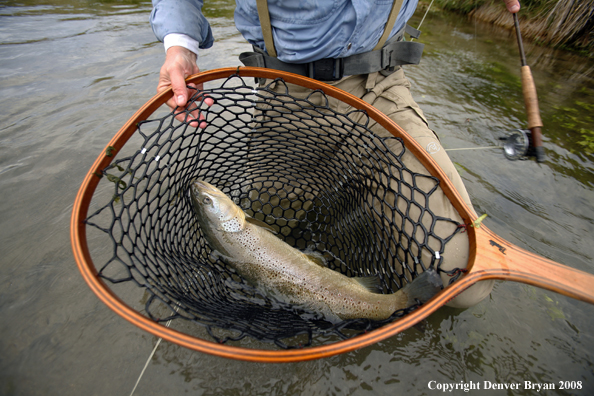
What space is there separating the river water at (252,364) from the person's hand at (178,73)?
1.48 metres

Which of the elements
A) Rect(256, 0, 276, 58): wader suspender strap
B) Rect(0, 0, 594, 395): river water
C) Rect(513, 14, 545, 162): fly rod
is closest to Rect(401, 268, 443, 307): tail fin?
Rect(0, 0, 594, 395): river water

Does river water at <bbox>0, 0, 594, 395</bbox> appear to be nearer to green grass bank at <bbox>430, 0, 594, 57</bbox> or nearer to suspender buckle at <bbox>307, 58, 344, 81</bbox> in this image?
green grass bank at <bbox>430, 0, 594, 57</bbox>

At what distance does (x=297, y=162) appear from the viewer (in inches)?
92.7

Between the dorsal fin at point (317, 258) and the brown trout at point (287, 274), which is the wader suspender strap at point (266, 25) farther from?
the dorsal fin at point (317, 258)

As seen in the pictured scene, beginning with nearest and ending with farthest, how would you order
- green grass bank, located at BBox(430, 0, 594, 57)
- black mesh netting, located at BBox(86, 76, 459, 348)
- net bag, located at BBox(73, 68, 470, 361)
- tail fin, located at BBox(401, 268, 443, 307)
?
net bag, located at BBox(73, 68, 470, 361) → tail fin, located at BBox(401, 268, 443, 307) → black mesh netting, located at BBox(86, 76, 459, 348) → green grass bank, located at BBox(430, 0, 594, 57)

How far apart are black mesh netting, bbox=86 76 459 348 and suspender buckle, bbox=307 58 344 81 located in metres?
0.20

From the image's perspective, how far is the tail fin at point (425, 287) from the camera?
1.35 metres

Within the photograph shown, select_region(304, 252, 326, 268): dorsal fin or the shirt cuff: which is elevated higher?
the shirt cuff

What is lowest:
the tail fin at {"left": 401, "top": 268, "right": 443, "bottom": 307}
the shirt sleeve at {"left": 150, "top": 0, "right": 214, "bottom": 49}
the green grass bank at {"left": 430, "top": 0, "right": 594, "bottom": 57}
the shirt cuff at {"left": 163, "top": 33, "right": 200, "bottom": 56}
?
the tail fin at {"left": 401, "top": 268, "right": 443, "bottom": 307}

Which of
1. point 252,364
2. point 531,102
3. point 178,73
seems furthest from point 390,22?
point 252,364

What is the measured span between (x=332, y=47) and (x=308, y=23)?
0.23 m

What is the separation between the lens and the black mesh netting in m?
1.46

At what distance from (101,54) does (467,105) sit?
6.47m

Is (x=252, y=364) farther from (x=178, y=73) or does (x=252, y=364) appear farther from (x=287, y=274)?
(x=178, y=73)
